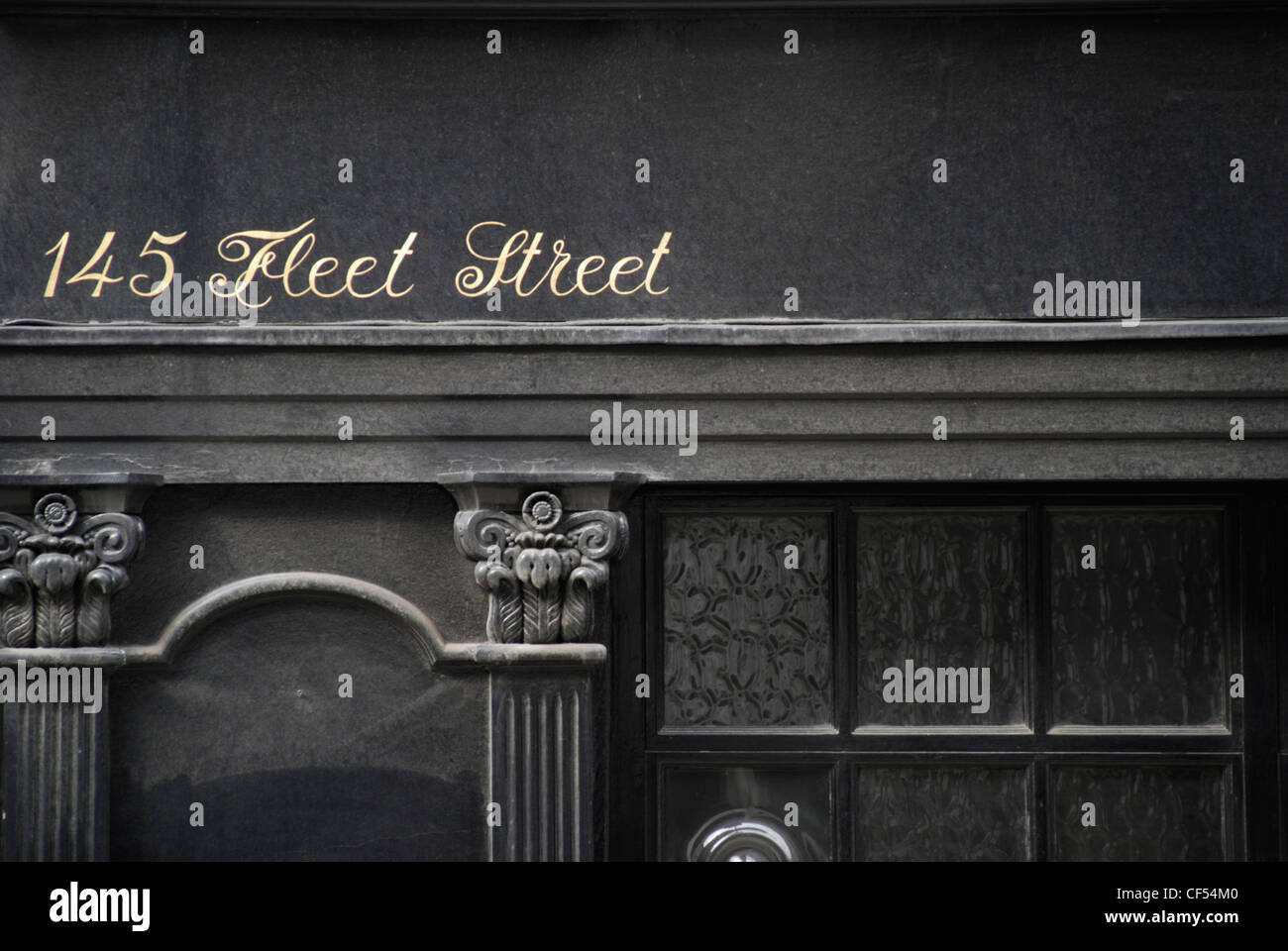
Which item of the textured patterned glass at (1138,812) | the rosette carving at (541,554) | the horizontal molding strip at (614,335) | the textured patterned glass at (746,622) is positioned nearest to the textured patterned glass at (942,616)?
the textured patterned glass at (746,622)

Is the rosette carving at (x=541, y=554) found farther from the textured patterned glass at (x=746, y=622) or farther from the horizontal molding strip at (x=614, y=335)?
the horizontal molding strip at (x=614, y=335)

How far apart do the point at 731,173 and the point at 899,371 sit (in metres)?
0.97

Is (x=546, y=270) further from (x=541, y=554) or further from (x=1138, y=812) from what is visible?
(x=1138, y=812)

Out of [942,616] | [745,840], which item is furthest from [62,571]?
[942,616]

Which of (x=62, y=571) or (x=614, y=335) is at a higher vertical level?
(x=614, y=335)

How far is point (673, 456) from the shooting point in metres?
5.00

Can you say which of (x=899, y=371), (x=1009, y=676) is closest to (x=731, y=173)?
(x=899, y=371)

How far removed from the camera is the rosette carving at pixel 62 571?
4.86m

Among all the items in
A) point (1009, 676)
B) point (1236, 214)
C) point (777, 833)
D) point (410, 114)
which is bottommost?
point (777, 833)

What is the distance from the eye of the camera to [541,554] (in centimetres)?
488

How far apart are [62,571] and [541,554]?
1682 millimetres

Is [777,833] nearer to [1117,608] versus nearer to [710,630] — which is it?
[710,630]

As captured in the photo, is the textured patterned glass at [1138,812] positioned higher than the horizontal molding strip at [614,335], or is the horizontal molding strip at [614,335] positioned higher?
the horizontal molding strip at [614,335]

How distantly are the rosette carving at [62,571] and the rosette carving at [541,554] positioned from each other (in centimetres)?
124
